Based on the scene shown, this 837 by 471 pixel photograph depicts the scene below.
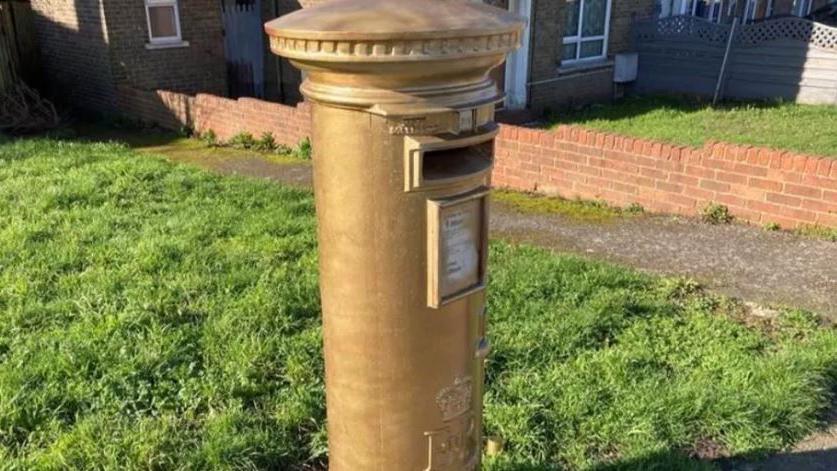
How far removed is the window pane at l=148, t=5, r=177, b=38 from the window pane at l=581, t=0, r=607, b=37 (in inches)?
279

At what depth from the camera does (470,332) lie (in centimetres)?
222

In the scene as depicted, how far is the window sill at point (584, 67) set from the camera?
12875 millimetres

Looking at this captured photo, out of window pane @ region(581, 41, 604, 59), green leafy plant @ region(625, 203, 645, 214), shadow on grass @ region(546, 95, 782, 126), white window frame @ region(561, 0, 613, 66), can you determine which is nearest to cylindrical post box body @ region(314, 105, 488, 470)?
green leafy plant @ region(625, 203, 645, 214)

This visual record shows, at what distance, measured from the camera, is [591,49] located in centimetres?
1365

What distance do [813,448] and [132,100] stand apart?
10.4m

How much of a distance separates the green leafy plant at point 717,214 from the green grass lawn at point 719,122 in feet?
10.7

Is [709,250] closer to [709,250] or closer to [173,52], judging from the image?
[709,250]

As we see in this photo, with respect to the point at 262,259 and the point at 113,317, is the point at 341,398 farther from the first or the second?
the point at 262,259

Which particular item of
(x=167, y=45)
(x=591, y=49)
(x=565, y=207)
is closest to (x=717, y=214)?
(x=565, y=207)

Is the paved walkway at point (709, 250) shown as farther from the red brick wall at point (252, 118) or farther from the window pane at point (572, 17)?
the window pane at point (572, 17)

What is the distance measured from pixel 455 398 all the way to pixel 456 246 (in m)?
0.50

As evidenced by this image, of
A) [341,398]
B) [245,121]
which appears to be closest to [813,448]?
[341,398]

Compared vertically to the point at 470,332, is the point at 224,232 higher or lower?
lower

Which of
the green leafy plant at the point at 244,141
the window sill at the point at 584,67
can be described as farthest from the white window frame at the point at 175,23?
the window sill at the point at 584,67
